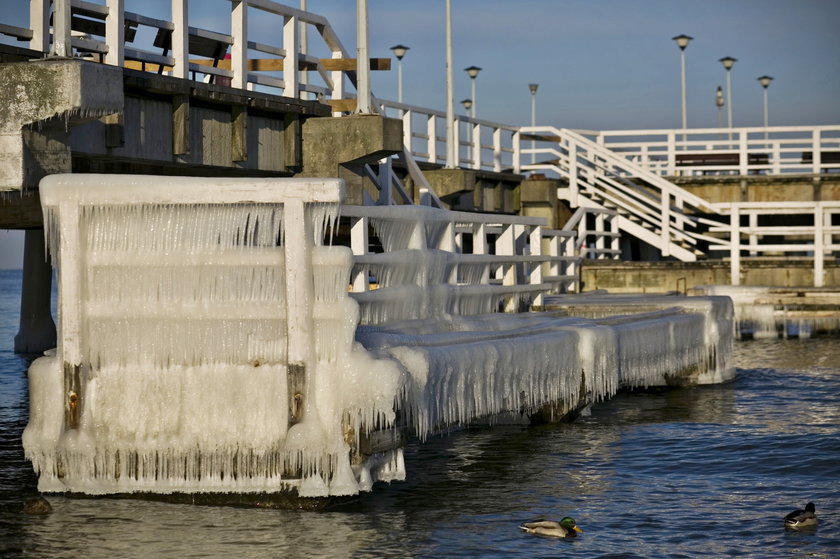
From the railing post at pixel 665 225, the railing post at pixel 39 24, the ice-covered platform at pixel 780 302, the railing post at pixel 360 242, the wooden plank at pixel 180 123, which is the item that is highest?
the railing post at pixel 39 24

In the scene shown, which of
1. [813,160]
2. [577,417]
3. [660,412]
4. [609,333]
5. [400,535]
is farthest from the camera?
[813,160]

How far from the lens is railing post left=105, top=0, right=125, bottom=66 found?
13.4 meters

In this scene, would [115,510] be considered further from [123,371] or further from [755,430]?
[755,430]

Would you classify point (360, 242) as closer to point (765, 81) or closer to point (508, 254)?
point (508, 254)

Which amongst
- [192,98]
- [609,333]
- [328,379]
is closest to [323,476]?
[328,379]

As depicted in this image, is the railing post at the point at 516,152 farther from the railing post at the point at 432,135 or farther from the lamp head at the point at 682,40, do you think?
the lamp head at the point at 682,40

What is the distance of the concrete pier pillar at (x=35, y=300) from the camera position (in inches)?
1008

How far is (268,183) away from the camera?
32.1 ft

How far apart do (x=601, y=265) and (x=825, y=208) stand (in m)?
4.92

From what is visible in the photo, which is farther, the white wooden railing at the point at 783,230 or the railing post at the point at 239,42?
the white wooden railing at the point at 783,230

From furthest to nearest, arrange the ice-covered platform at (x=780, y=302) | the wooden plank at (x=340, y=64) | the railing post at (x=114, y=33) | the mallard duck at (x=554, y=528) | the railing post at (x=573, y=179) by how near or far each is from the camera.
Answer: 1. the railing post at (x=573, y=179)
2. the ice-covered platform at (x=780, y=302)
3. the wooden plank at (x=340, y=64)
4. the railing post at (x=114, y=33)
5. the mallard duck at (x=554, y=528)

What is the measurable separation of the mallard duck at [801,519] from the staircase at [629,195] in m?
24.8

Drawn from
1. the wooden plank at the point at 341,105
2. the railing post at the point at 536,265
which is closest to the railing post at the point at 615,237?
the wooden plank at the point at 341,105

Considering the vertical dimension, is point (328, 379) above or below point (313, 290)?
below
